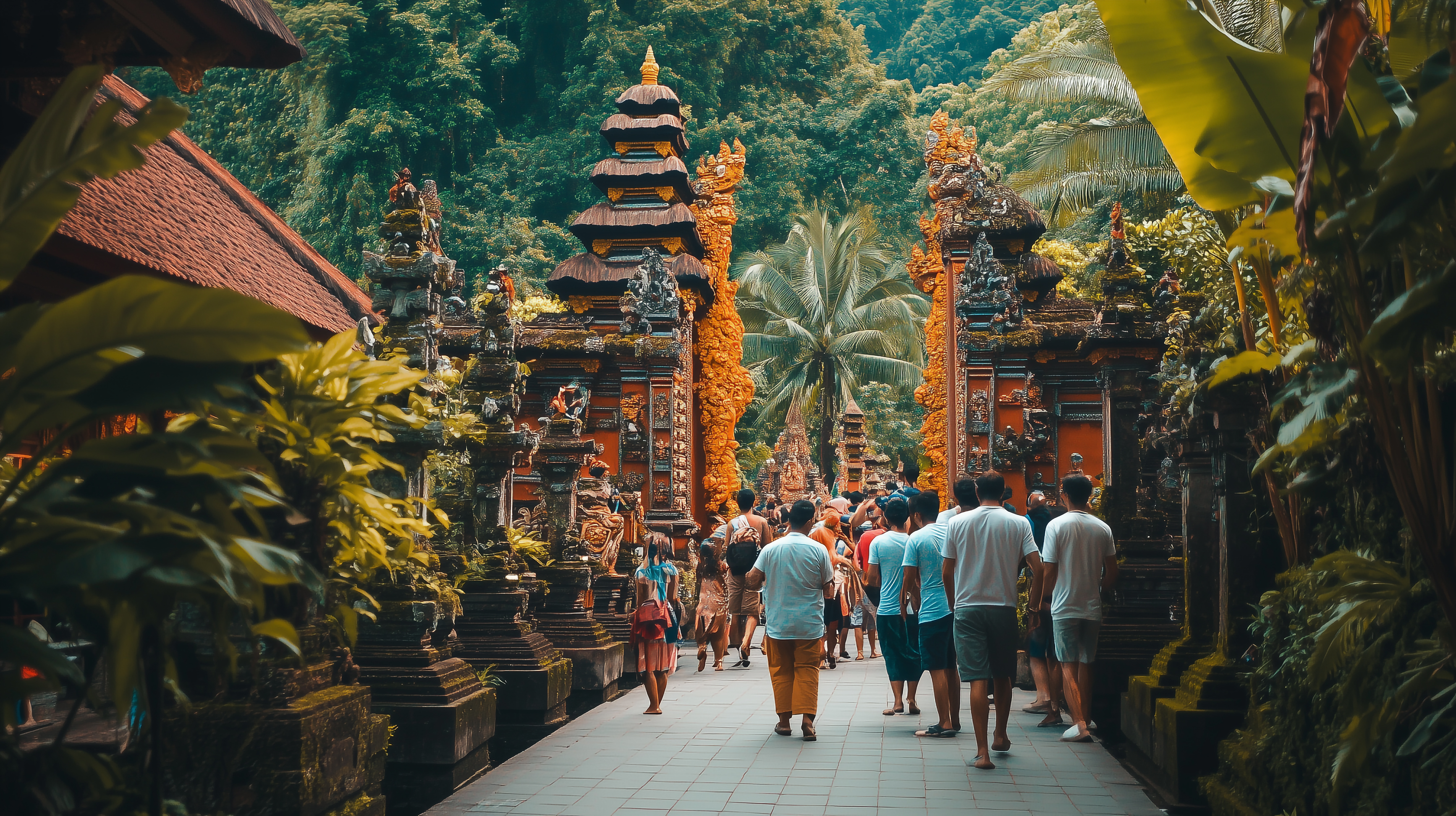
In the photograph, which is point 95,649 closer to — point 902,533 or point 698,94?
point 902,533

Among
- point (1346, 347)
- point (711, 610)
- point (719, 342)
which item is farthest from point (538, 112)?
point (1346, 347)

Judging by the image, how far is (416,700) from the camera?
6.55 m

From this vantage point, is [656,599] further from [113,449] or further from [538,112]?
[538,112]

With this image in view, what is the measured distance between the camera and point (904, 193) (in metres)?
36.3

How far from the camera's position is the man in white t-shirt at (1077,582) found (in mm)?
7262

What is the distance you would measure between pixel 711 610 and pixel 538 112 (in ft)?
84.6

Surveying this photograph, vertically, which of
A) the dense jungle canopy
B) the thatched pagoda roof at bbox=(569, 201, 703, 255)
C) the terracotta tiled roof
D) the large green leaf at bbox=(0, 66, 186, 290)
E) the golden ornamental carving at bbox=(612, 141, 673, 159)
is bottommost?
the large green leaf at bbox=(0, 66, 186, 290)

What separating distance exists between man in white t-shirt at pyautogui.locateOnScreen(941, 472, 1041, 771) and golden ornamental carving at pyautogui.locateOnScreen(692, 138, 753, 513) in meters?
11.6

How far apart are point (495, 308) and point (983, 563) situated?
4321 mm

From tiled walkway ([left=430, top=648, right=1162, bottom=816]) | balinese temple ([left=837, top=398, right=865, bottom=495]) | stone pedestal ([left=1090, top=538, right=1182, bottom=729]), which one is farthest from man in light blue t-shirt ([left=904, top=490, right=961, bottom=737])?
balinese temple ([left=837, top=398, right=865, bottom=495])

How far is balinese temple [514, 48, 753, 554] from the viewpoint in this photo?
16172 millimetres

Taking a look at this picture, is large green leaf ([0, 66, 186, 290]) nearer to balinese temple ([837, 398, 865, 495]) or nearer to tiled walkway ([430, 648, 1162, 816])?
tiled walkway ([430, 648, 1162, 816])

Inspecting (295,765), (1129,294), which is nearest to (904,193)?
(1129,294)

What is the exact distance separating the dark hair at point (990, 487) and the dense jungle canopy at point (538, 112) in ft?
76.1
